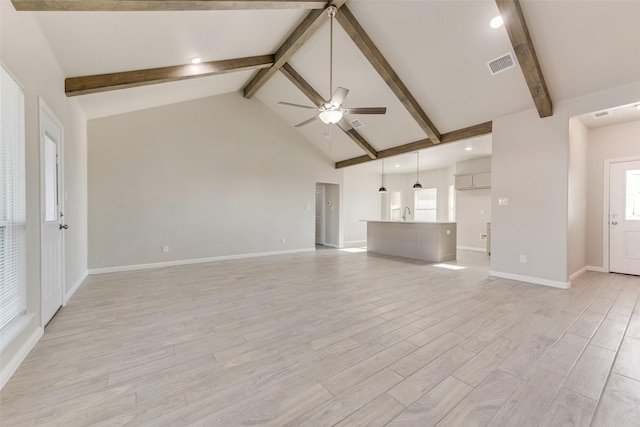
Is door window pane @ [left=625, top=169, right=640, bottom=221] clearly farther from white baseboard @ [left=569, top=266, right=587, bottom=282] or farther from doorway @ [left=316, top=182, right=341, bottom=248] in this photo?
doorway @ [left=316, top=182, right=341, bottom=248]

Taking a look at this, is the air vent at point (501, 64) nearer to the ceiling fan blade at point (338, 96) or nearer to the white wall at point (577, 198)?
the white wall at point (577, 198)

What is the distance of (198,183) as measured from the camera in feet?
18.9

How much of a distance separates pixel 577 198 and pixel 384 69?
157 inches

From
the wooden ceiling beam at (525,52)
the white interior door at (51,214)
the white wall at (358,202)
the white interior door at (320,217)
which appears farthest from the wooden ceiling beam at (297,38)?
the white interior door at (320,217)

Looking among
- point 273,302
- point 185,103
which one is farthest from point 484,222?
point 185,103

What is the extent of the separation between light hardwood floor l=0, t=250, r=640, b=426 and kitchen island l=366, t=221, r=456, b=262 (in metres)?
2.37

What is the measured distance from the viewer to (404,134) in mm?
5844

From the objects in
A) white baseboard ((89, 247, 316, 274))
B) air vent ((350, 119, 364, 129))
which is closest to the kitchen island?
white baseboard ((89, 247, 316, 274))

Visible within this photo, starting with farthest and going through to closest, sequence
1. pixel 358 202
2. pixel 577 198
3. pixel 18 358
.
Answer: pixel 358 202, pixel 577 198, pixel 18 358

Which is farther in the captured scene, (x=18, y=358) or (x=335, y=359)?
(x=335, y=359)

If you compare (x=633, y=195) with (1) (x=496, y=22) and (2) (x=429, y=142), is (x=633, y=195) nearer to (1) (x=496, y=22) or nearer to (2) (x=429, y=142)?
(2) (x=429, y=142)

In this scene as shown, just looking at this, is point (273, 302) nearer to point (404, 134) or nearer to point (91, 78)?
point (91, 78)

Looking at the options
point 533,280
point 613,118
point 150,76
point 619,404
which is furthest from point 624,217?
point 150,76

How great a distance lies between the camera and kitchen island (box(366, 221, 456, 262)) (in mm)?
6051
